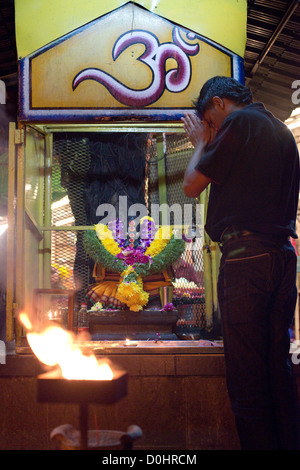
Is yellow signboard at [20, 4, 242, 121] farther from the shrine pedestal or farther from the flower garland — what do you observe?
the shrine pedestal

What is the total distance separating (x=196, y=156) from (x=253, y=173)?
510mm

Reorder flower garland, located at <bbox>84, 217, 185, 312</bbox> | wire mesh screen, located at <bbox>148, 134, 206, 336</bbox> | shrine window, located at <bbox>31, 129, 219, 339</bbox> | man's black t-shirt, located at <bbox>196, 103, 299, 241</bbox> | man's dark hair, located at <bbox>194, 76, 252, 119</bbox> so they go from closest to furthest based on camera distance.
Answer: man's black t-shirt, located at <bbox>196, 103, 299, 241</bbox> → man's dark hair, located at <bbox>194, 76, 252, 119</bbox> → flower garland, located at <bbox>84, 217, 185, 312</bbox> → shrine window, located at <bbox>31, 129, 219, 339</bbox> → wire mesh screen, located at <bbox>148, 134, 206, 336</bbox>

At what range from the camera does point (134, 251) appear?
5.71m

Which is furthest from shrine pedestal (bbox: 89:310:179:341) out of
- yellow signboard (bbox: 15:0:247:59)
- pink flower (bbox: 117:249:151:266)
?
yellow signboard (bbox: 15:0:247:59)

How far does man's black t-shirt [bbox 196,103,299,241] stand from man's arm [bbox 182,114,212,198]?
9 cm

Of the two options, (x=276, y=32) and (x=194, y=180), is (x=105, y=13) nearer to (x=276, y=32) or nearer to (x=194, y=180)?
(x=194, y=180)

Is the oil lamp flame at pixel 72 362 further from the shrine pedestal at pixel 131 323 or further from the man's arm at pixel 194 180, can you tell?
the shrine pedestal at pixel 131 323

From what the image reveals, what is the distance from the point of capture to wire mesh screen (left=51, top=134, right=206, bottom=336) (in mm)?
6062

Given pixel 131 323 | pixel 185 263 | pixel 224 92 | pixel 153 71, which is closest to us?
pixel 224 92

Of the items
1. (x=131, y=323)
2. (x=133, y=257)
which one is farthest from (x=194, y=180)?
(x=133, y=257)

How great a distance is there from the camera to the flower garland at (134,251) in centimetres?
559

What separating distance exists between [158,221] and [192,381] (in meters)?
2.82
